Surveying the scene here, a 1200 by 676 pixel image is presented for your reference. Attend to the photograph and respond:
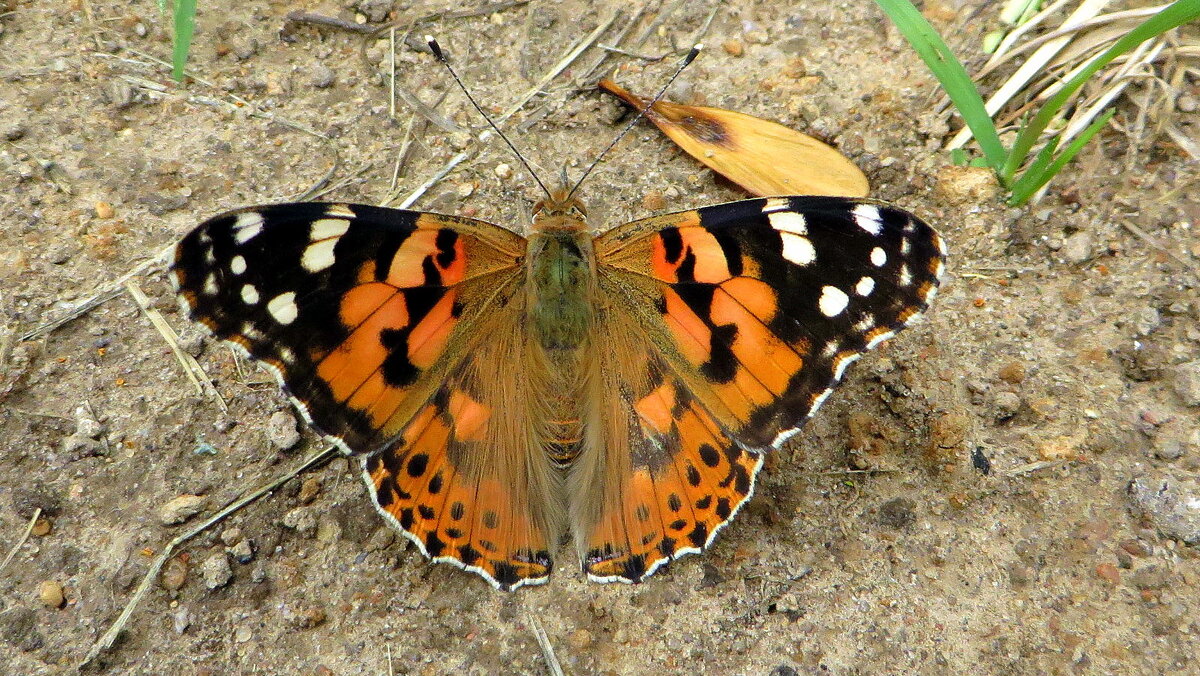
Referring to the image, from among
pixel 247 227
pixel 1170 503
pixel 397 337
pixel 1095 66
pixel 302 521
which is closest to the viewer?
pixel 247 227

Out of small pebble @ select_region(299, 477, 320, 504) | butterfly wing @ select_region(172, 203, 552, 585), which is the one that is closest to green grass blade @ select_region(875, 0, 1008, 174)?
butterfly wing @ select_region(172, 203, 552, 585)

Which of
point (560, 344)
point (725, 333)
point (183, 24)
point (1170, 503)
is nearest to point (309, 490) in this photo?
point (560, 344)

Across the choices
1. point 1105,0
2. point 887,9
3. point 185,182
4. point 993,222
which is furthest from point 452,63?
point 1105,0

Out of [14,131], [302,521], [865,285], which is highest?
[865,285]

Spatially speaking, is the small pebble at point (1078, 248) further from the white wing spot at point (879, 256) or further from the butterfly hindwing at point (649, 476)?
the butterfly hindwing at point (649, 476)

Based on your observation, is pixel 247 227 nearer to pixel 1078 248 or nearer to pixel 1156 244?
pixel 1078 248

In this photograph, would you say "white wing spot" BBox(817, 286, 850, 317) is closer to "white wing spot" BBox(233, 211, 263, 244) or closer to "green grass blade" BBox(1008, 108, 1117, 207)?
"green grass blade" BBox(1008, 108, 1117, 207)

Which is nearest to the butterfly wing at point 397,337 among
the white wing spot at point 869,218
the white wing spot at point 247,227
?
the white wing spot at point 247,227

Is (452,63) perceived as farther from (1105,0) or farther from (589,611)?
(1105,0)
